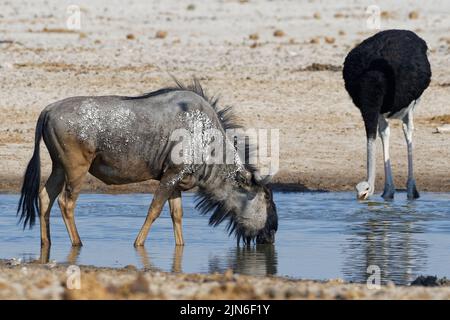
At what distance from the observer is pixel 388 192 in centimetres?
1379

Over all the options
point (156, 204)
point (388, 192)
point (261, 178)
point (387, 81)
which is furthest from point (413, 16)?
point (156, 204)

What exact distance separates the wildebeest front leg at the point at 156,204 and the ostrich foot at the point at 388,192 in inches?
142

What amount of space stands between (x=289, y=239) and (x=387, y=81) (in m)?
3.18

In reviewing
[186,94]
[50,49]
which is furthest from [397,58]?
[50,49]

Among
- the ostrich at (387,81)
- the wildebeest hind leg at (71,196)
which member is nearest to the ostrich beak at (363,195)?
the ostrich at (387,81)

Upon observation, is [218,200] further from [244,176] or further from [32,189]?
[32,189]

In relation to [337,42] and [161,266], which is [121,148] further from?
[337,42]

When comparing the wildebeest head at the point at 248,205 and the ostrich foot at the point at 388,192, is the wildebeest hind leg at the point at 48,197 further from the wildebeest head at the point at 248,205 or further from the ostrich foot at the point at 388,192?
the ostrich foot at the point at 388,192

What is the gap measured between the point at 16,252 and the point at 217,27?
22.5 meters

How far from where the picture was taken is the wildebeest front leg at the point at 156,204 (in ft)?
35.6

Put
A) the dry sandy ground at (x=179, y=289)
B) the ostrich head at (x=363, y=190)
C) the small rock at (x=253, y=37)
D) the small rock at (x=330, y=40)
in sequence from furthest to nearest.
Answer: the small rock at (x=253, y=37), the small rock at (x=330, y=40), the ostrich head at (x=363, y=190), the dry sandy ground at (x=179, y=289)

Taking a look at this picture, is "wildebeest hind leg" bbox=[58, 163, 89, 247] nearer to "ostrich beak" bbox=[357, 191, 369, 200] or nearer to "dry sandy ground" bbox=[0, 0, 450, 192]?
"ostrich beak" bbox=[357, 191, 369, 200]

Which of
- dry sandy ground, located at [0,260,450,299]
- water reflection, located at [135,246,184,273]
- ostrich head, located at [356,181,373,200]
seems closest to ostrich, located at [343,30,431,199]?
ostrich head, located at [356,181,373,200]

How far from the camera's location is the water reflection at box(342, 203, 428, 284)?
9.82m
